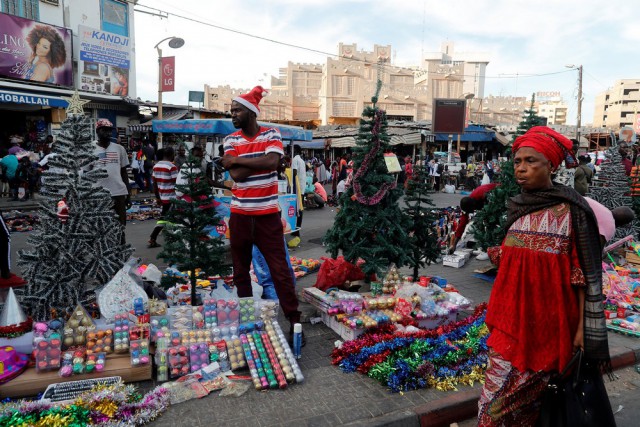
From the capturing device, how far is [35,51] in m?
16.7

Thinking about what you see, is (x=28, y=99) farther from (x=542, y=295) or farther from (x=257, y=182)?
(x=542, y=295)

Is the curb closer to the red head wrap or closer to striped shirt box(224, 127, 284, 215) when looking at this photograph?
the red head wrap

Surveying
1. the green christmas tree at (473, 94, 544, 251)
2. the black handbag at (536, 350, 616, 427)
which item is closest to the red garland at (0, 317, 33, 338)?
the black handbag at (536, 350, 616, 427)

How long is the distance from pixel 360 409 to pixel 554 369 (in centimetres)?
142

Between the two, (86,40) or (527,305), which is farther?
(86,40)

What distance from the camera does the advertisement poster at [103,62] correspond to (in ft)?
60.5

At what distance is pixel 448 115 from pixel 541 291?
1996cm

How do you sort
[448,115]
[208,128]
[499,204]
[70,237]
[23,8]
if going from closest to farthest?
[70,237]
[499,204]
[208,128]
[23,8]
[448,115]

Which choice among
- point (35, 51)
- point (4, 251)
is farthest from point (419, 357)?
point (35, 51)

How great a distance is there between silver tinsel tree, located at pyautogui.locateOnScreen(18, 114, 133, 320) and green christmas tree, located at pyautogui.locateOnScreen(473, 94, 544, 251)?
5.12 metres

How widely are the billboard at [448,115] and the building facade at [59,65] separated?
44.2 ft

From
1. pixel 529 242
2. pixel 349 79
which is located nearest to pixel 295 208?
pixel 529 242

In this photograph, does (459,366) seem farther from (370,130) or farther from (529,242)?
(370,130)

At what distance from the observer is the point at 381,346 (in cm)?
396
